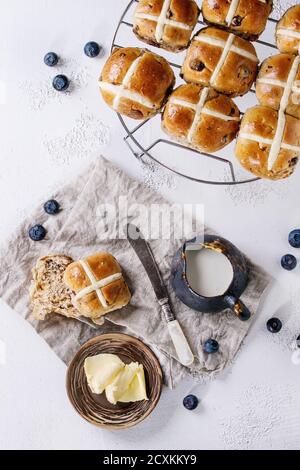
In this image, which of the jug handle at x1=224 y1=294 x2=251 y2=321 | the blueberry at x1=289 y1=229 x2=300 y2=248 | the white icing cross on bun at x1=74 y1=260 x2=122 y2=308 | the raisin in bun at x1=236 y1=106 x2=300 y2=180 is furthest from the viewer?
the blueberry at x1=289 y1=229 x2=300 y2=248

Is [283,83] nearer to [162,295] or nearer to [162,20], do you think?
[162,20]

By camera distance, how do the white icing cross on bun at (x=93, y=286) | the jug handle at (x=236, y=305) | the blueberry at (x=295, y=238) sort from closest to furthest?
the jug handle at (x=236, y=305), the white icing cross on bun at (x=93, y=286), the blueberry at (x=295, y=238)

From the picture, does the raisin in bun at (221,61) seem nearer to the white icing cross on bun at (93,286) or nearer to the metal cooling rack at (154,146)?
the metal cooling rack at (154,146)

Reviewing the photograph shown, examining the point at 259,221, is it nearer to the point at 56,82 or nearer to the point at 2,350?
the point at 56,82

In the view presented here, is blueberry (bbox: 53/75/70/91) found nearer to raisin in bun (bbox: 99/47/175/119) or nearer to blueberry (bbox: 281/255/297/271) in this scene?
raisin in bun (bbox: 99/47/175/119)

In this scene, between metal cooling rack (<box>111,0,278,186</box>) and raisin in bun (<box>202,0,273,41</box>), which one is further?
metal cooling rack (<box>111,0,278,186</box>)

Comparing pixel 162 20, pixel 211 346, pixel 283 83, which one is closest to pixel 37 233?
pixel 211 346

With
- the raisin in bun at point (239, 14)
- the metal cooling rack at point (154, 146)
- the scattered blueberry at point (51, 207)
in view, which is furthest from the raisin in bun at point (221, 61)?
the scattered blueberry at point (51, 207)

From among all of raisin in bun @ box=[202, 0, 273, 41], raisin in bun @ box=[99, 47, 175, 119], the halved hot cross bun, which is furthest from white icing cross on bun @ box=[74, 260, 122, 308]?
raisin in bun @ box=[202, 0, 273, 41]
